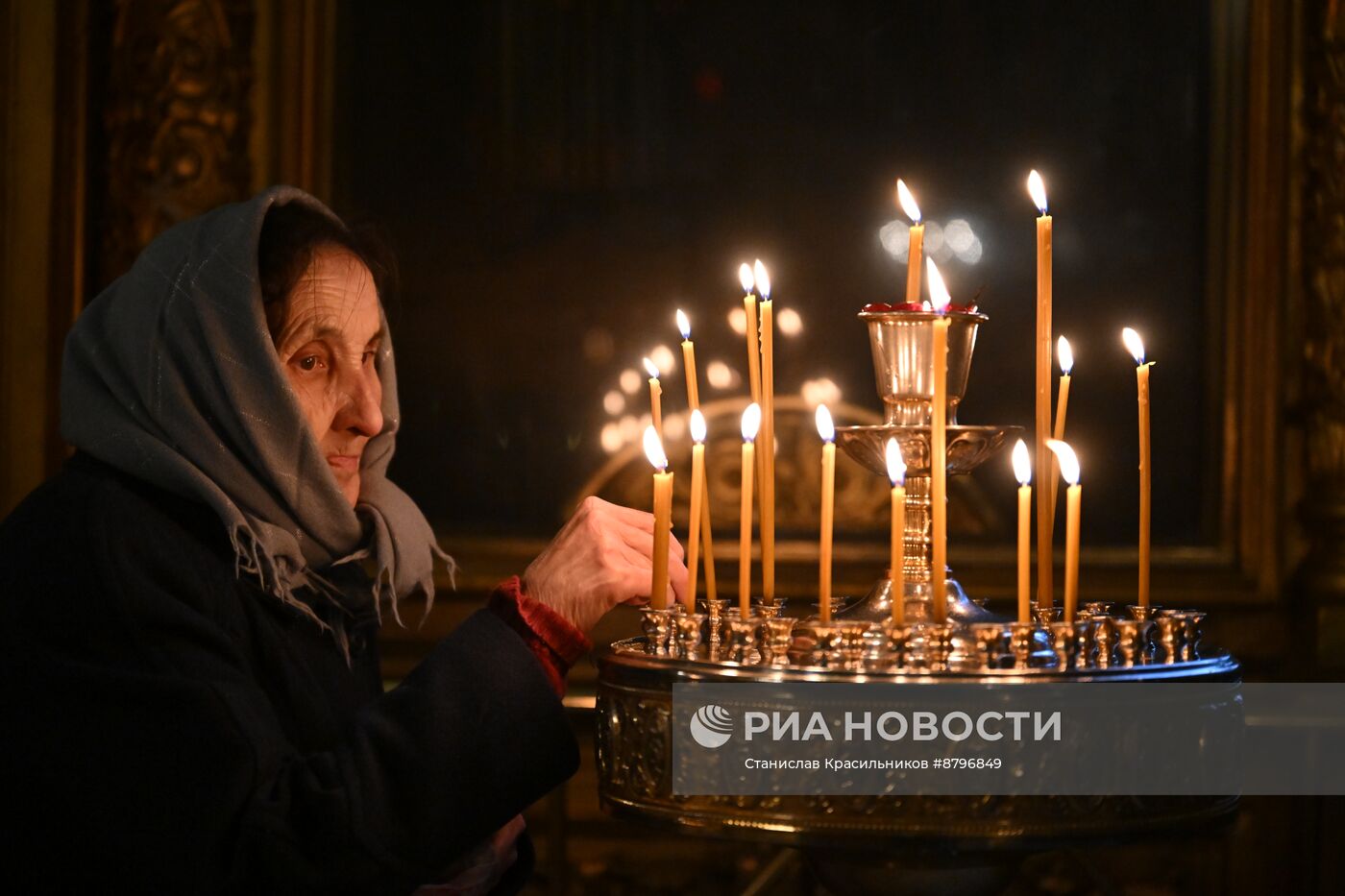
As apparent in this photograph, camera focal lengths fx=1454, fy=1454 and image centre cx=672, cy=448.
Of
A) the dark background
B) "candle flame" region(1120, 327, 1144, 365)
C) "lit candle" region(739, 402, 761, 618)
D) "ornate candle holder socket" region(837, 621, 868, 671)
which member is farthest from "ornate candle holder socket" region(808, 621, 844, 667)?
the dark background

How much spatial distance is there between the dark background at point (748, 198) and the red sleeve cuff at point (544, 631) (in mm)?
1063

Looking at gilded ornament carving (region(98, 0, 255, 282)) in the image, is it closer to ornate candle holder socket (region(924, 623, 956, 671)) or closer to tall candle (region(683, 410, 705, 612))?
tall candle (region(683, 410, 705, 612))

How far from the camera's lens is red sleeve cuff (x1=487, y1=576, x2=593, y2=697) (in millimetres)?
1202

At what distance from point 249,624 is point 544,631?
0.92ft

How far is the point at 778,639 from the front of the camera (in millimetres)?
965

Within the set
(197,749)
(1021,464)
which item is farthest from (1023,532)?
(197,749)

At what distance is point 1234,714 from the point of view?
0.97 m

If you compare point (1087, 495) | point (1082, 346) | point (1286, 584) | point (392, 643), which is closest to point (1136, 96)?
point (1082, 346)

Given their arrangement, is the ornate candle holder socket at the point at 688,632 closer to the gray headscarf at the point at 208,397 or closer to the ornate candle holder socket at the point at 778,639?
the ornate candle holder socket at the point at 778,639

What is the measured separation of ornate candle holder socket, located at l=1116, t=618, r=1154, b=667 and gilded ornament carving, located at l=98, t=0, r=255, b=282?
5.60 ft

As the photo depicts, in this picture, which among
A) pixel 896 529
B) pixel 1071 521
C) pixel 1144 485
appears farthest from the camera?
pixel 1144 485

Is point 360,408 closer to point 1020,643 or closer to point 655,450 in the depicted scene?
point 655,450

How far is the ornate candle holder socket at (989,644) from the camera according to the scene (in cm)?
93

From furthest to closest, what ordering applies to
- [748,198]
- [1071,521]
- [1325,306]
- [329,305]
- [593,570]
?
[748,198] → [1325,306] → [329,305] → [593,570] → [1071,521]
